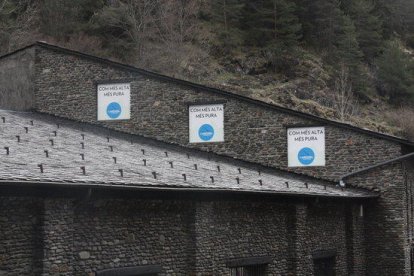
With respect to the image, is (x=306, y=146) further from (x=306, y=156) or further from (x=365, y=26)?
Answer: (x=365, y=26)

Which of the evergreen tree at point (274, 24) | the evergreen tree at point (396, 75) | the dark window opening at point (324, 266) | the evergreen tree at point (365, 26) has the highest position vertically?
the evergreen tree at point (365, 26)

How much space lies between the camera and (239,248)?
17812 millimetres

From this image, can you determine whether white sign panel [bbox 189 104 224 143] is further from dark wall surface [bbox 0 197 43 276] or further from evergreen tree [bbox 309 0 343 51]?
evergreen tree [bbox 309 0 343 51]

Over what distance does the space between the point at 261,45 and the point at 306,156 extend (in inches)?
1501

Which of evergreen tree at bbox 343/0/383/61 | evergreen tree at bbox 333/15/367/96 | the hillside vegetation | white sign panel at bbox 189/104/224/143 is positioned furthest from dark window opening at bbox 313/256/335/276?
evergreen tree at bbox 343/0/383/61

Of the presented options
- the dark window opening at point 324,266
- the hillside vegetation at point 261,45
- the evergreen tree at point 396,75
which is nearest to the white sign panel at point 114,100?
the dark window opening at point 324,266

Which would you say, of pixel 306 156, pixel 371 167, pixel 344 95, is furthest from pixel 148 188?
pixel 344 95

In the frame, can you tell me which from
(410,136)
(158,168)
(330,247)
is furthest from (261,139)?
→ (410,136)

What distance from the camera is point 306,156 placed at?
82.1 feet

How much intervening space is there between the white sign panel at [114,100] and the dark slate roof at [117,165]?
165cm

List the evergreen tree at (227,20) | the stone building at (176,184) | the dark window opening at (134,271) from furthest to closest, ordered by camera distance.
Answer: the evergreen tree at (227,20) < the dark window opening at (134,271) < the stone building at (176,184)

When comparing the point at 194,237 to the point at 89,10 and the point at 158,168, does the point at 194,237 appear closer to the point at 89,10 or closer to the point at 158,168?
the point at 158,168

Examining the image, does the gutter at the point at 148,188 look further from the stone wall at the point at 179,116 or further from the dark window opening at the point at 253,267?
the stone wall at the point at 179,116

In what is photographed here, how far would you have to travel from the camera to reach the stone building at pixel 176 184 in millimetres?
12578
